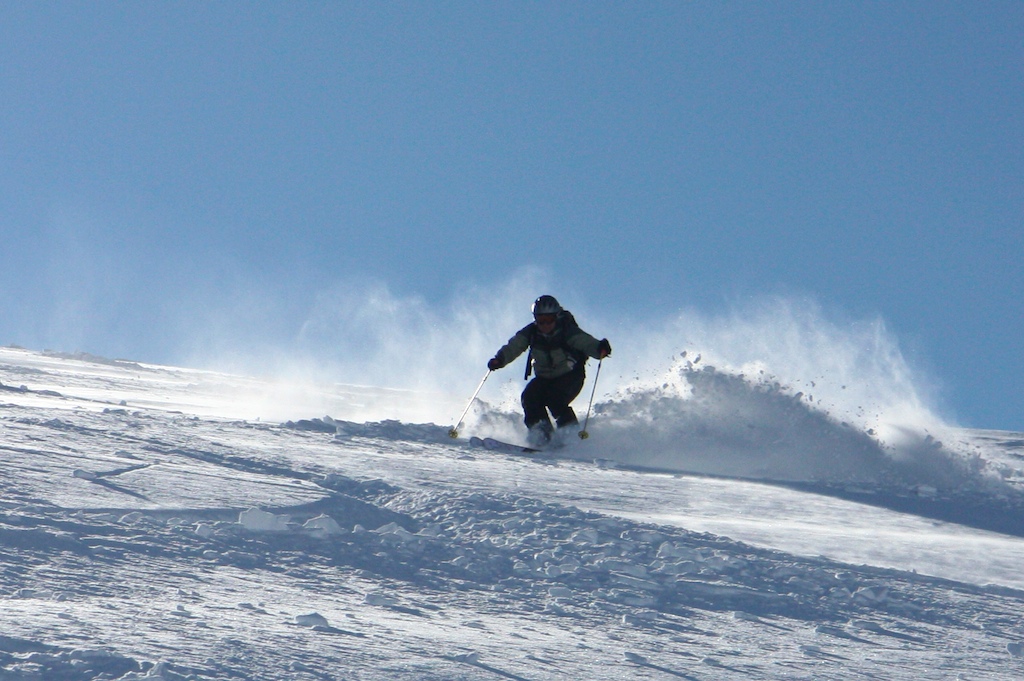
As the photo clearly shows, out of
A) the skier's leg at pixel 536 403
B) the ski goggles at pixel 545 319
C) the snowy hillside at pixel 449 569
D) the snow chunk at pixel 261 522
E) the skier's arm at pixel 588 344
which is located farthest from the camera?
the skier's leg at pixel 536 403

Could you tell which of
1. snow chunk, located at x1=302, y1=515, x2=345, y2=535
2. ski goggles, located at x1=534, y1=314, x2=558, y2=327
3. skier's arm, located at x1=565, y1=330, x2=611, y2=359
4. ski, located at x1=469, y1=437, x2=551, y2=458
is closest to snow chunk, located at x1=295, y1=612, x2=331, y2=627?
snow chunk, located at x1=302, y1=515, x2=345, y2=535

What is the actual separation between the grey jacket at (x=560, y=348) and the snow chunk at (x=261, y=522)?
18.5 ft

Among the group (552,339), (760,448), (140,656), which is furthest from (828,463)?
(140,656)

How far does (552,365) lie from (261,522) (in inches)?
229

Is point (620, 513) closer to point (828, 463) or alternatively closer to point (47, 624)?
point (47, 624)

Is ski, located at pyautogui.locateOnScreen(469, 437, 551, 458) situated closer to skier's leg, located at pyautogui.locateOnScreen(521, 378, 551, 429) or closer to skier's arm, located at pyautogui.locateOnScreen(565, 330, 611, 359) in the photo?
skier's leg, located at pyautogui.locateOnScreen(521, 378, 551, 429)

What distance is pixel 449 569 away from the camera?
3.73 meters

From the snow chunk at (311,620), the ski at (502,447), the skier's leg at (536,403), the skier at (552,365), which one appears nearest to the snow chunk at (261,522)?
the snow chunk at (311,620)

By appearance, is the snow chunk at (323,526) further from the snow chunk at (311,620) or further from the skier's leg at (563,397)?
the skier's leg at (563,397)

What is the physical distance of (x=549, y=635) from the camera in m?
3.03

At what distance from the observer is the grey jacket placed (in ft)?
31.5

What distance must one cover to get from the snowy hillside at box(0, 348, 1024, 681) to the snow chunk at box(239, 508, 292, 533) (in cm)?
1

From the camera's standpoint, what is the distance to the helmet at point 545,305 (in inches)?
375

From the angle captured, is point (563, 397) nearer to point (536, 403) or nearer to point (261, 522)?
point (536, 403)
